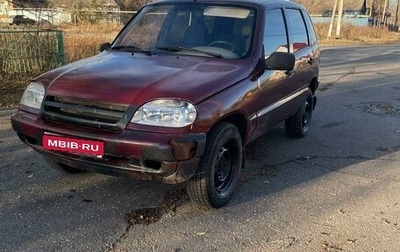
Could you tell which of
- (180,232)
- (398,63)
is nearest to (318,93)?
(180,232)

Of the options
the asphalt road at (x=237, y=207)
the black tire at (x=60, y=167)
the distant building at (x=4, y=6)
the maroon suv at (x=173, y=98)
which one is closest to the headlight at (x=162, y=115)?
the maroon suv at (x=173, y=98)

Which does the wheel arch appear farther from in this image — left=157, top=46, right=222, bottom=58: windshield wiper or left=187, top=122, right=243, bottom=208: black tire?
left=157, top=46, right=222, bottom=58: windshield wiper

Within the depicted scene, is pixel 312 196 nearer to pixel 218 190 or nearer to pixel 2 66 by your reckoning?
pixel 218 190

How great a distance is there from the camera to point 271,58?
14.1 ft

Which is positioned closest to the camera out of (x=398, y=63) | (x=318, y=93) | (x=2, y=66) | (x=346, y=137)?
(x=346, y=137)

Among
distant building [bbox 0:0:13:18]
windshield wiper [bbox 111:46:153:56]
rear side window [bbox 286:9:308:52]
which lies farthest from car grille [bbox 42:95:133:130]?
distant building [bbox 0:0:13:18]

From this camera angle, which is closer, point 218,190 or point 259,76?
point 218,190

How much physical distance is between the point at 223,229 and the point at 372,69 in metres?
12.7

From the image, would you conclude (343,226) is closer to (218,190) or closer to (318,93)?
(218,190)

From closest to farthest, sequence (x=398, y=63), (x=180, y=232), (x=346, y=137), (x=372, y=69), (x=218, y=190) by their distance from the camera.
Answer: (x=180, y=232)
(x=218, y=190)
(x=346, y=137)
(x=372, y=69)
(x=398, y=63)

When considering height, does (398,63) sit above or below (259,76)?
below

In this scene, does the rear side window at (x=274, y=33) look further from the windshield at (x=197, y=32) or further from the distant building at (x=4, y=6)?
the distant building at (x=4, y=6)

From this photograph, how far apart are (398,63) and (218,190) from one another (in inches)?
594

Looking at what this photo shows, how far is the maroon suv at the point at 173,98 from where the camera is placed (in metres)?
3.31
